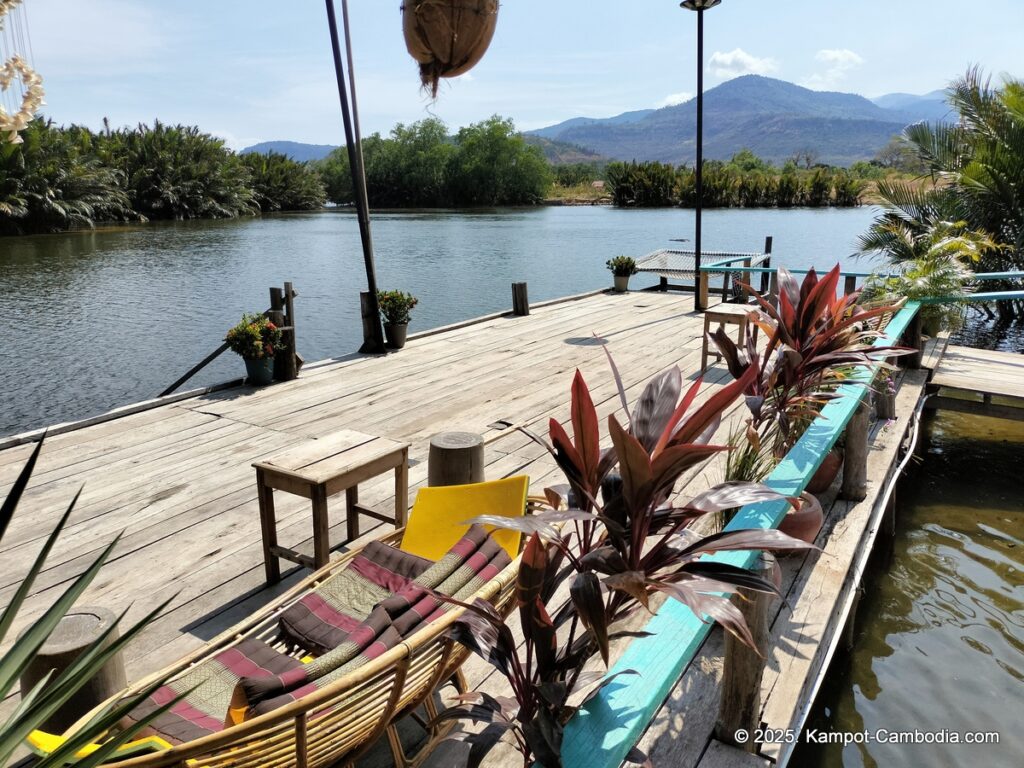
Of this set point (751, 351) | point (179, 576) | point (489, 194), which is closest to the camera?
point (751, 351)

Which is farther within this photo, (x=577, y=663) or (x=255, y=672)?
(x=255, y=672)

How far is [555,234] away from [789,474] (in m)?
27.0

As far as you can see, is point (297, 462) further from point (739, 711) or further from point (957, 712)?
point (957, 712)

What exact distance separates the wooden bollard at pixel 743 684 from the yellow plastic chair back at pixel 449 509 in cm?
85

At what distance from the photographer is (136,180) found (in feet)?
127

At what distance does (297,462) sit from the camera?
114 inches

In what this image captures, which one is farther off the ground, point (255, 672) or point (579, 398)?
point (579, 398)

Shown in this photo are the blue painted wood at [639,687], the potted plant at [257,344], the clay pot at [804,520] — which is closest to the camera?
the blue painted wood at [639,687]

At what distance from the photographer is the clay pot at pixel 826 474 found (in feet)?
10.6

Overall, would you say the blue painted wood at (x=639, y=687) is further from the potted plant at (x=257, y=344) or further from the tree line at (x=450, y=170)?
the tree line at (x=450, y=170)

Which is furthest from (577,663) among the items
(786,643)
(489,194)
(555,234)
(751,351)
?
(489,194)

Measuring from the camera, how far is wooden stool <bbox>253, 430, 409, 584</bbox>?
2770mm

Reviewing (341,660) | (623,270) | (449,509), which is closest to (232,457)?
(449,509)

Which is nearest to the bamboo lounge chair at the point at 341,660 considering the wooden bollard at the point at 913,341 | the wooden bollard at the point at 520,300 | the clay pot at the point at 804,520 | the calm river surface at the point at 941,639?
the clay pot at the point at 804,520
